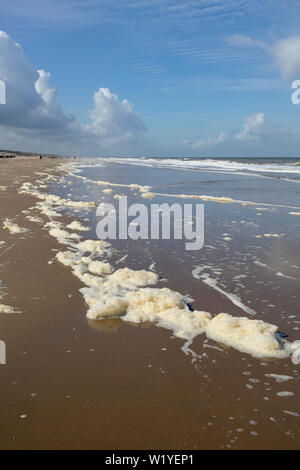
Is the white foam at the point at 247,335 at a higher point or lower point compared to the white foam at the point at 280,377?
higher

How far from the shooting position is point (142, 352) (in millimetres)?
3461

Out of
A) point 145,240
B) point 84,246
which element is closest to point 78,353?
point 84,246

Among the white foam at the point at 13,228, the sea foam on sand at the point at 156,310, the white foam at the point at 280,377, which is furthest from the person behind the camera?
→ the white foam at the point at 13,228

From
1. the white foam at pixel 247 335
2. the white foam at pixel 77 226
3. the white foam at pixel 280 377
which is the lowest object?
the white foam at pixel 280 377

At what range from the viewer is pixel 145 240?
26.0 feet

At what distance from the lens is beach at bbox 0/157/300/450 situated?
2488 mm

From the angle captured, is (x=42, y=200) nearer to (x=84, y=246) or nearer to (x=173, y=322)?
(x=84, y=246)

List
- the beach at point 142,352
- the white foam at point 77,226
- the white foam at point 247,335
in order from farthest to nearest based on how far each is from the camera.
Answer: the white foam at point 77,226
the white foam at point 247,335
the beach at point 142,352

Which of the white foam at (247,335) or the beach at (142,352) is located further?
the white foam at (247,335)

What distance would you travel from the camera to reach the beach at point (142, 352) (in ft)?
8.16

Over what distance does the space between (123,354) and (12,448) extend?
51.7 inches

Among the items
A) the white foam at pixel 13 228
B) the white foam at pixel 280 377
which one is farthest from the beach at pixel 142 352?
the white foam at pixel 13 228

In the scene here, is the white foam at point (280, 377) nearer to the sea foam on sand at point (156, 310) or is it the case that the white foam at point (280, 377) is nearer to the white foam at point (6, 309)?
the sea foam on sand at point (156, 310)
